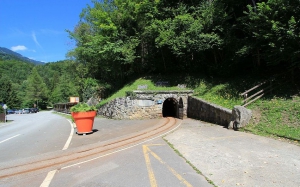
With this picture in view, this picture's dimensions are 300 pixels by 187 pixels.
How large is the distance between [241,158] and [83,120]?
6.60 meters

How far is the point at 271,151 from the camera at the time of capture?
6.11 metres

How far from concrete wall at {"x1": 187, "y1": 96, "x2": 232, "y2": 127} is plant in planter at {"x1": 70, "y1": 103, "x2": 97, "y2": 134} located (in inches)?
255

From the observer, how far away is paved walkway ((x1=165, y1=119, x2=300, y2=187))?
4244 millimetres

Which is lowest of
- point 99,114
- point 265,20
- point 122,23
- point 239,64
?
point 99,114

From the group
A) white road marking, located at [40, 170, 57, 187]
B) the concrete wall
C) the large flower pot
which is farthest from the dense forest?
white road marking, located at [40, 170, 57, 187]

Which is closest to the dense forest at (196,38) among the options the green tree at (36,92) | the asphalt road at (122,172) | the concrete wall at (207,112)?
the concrete wall at (207,112)

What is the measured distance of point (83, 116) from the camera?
9.05m

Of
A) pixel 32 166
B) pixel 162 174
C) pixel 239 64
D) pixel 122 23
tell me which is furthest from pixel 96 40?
pixel 162 174

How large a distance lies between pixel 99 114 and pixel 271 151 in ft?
52.6

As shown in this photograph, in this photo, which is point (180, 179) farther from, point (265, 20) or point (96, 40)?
point (96, 40)

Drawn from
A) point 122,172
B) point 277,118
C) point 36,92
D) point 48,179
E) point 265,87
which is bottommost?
point 48,179

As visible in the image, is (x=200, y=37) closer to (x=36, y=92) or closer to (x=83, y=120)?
(x=83, y=120)

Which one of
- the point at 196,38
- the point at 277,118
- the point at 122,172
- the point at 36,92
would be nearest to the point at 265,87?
the point at 277,118

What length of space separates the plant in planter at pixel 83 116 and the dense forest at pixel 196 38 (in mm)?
9211
